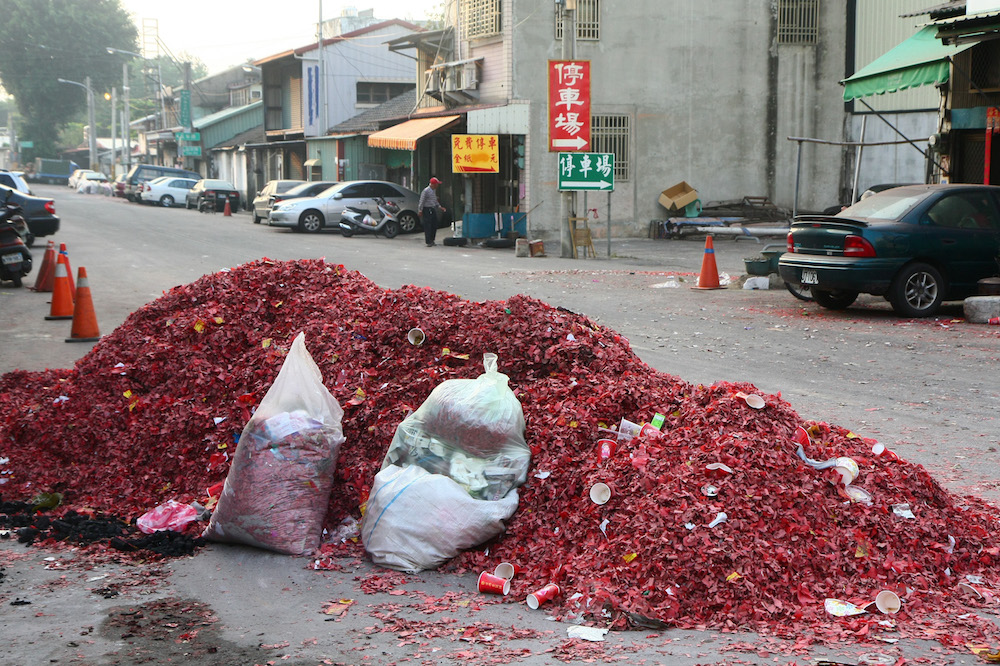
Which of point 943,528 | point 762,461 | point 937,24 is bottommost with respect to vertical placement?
point 943,528

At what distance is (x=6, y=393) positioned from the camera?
7270 mm

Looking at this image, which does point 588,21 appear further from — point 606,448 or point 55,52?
point 55,52

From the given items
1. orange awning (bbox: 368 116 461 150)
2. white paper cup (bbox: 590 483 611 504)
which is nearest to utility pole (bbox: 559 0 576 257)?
orange awning (bbox: 368 116 461 150)

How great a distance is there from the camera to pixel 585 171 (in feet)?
70.0

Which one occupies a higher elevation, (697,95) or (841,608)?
(697,95)

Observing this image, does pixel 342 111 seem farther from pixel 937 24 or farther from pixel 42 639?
pixel 42 639

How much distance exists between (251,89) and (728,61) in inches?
1659

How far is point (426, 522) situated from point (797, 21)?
26650mm

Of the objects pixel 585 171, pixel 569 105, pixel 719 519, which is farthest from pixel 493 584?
pixel 569 105

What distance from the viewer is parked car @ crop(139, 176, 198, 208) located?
156 ft

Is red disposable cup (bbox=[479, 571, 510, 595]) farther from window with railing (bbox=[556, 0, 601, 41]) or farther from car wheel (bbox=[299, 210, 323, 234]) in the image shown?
car wheel (bbox=[299, 210, 323, 234])

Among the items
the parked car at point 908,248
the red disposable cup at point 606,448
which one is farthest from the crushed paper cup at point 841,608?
the parked car at point 908,248

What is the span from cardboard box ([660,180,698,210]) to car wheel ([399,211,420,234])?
24.8 feet

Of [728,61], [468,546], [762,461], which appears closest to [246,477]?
[468,546]
